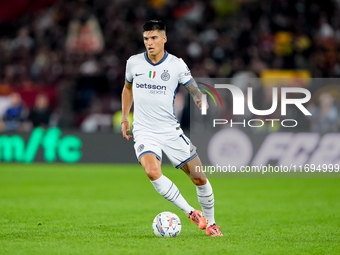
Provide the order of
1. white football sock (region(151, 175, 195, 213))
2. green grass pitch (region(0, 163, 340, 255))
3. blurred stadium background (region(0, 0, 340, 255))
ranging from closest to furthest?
green grass pitch (region(0, 163, 340, 255)) → white football sock (region(151, 175, 195, 213)) → blurred stadium background (region(0, 0, 340, 255))

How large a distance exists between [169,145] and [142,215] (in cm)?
230

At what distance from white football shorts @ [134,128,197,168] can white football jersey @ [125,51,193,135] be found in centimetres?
7

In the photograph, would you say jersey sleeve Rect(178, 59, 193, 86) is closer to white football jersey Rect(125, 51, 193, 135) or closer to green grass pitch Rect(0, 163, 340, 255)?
white football jersey Rect(125, 51, 193, 135)

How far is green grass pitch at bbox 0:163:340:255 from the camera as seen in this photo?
6008 mm

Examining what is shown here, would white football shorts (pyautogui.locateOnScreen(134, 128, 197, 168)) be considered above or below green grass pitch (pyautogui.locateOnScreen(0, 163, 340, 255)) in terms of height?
above

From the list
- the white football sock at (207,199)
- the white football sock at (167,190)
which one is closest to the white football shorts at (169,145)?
the white football sock at (167,190)

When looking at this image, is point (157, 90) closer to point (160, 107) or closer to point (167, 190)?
point (160, 107)

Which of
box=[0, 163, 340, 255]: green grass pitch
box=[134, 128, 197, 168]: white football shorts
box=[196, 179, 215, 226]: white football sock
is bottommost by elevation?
box=[0, 163, 340, 255]: green grass pitch

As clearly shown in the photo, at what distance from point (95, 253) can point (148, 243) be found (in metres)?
0.80

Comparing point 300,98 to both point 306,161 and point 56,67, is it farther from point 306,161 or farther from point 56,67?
point 56,67

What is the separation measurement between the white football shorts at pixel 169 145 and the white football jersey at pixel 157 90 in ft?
0.24

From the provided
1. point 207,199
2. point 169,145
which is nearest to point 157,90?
point 169,145

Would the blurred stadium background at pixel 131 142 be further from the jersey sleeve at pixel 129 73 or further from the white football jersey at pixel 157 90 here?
the jersey sleeve at pixel 129 73

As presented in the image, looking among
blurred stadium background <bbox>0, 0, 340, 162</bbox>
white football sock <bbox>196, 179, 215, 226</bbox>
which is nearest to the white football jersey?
white football sock <bbox>196, 179, 215, 226</bbox>
